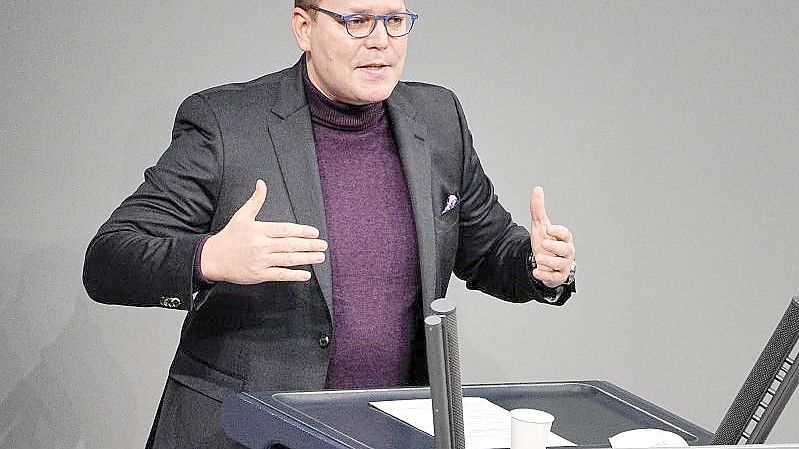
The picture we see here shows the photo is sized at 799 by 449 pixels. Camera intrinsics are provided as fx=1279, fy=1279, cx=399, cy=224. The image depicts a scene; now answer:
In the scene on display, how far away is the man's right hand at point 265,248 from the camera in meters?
→ 1.81

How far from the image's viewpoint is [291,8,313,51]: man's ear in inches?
91.2

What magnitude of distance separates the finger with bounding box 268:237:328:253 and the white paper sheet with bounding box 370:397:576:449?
25 cm

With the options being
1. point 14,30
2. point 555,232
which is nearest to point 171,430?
point 555,232

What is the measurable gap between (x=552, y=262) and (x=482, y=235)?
0.38 meters

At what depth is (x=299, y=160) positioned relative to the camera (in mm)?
2244

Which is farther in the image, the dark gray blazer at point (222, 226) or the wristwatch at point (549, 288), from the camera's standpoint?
the wristwatch at point (549, 288)

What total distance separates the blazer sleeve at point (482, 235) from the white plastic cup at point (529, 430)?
108cm

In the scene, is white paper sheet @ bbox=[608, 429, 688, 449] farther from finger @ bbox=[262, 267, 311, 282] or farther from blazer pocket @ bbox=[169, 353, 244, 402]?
blazer pocket @ bbox=[169, 353, 244, 402]

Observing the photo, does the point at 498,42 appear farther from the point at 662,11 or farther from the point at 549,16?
the point at 662,11

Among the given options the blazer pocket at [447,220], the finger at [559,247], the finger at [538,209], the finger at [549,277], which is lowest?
the blazer pocket at [447,220]

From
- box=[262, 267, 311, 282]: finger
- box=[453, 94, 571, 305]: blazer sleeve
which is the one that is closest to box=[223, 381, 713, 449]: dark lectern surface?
box=[262, 267, 311, 282]: finger

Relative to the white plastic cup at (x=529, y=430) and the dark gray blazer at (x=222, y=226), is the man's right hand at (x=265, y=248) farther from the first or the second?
the white plastic cup at (x=529, y=430)

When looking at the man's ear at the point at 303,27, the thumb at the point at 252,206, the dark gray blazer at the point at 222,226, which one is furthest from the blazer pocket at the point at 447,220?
the thumb at the point at 252,206

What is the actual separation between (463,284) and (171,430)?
135 cm
